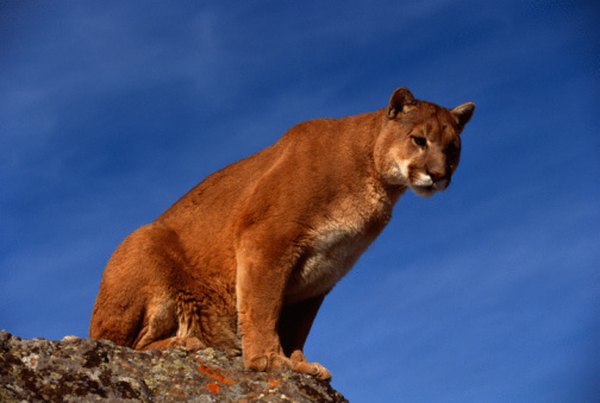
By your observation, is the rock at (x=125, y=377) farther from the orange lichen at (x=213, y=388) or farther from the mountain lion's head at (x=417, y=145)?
the mountain lion's head at (x=417, y=145)

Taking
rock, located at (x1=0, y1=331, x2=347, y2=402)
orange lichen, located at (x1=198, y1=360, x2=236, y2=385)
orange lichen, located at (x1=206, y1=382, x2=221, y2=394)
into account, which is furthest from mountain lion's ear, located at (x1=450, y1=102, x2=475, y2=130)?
orange lichen, located at (x1=206, y1=382, x2=221, y2=394)

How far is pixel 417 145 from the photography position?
869cm

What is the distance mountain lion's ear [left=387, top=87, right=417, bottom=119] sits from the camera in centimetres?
891

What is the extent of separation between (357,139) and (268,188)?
1323 millimetres

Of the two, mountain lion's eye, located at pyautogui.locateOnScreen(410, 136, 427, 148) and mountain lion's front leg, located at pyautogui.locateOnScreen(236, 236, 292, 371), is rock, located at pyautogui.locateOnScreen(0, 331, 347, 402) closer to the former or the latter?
mountain lion's front leg, located at pyautogui.locateOnScreen(236, 236, 292, 371)

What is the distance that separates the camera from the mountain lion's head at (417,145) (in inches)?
333

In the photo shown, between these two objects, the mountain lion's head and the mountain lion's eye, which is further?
the mountain lion's eye

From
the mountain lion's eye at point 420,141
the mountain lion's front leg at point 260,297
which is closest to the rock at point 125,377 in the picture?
the mountain lion's front leg at point 260,297

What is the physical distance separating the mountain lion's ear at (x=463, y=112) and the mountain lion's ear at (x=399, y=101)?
32.9 inches

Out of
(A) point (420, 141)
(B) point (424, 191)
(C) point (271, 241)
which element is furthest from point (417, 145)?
(C) point (271, 241)

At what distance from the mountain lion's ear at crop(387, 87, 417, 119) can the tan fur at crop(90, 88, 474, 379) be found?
0.05 feet

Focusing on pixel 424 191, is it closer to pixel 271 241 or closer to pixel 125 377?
pixel 271 241

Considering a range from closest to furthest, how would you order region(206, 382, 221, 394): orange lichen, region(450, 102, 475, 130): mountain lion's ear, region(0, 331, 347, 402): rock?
region(0, 331, 347, 402): rock, region(206, 382, 221, 394): orange lichen, region(450, 102, 475, 130): mountain lion's ear

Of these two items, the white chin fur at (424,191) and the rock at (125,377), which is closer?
the rock at (125,377)
